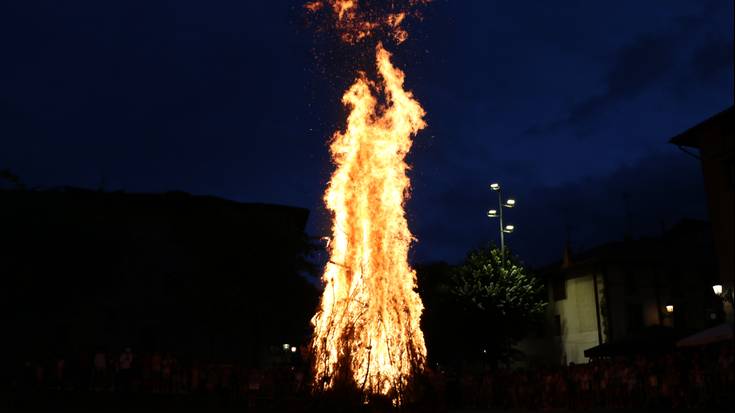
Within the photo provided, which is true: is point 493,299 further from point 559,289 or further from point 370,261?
point 370,261

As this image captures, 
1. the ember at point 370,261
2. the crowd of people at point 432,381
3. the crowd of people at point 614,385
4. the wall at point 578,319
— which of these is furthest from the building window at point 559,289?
the ember at point 370,261

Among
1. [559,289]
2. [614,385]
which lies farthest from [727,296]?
[559,289]

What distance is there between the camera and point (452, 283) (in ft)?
117

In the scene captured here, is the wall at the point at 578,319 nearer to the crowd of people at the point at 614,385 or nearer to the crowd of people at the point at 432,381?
the crowd of people at the point at 614,385

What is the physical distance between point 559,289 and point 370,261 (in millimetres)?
28688

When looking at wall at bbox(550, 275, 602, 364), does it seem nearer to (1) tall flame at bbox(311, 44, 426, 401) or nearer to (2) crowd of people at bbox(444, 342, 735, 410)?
(2) crowd of people at bbox(444, 342, 735, 410)

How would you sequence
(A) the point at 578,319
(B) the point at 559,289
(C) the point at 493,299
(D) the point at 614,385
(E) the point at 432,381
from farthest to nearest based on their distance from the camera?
1. (B) the point at 559,289
2. (A) the point at 578,319
3. (C) the point at 493,299
4. (D) the point at 614,385
5. (E) the point at 432,381

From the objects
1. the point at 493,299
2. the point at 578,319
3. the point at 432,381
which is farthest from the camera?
the point at 578,319

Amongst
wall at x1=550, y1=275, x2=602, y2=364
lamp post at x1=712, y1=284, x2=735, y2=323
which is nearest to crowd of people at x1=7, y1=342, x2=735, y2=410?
lamp post at x1=712, y1=284, x2=735, y2=323

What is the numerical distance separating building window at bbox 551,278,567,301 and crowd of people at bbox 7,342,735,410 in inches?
794

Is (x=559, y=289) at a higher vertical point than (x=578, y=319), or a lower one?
higher

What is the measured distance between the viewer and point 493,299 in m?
32.2

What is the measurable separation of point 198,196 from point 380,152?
18.9m

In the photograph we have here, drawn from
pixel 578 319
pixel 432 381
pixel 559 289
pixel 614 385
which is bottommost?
pixel 614 385
